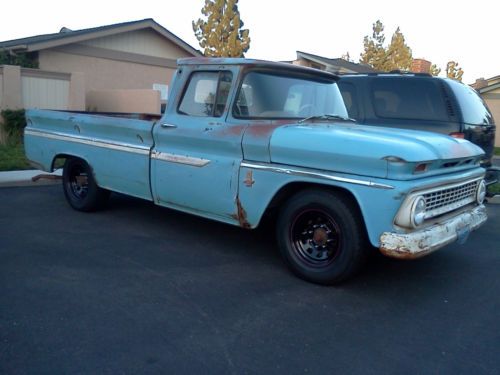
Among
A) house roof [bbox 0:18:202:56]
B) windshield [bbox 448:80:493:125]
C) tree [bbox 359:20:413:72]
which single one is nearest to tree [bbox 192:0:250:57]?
house roof [bbox 0:18:202:56]

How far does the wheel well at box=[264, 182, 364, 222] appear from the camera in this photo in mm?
4203

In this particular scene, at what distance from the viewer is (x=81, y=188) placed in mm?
6828

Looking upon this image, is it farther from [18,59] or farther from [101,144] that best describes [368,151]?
[18,59]

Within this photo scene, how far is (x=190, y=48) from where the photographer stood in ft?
64.5

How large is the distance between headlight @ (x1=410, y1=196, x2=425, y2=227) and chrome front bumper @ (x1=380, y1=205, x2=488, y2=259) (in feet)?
0.33

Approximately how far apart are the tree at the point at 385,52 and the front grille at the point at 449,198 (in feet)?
96.7

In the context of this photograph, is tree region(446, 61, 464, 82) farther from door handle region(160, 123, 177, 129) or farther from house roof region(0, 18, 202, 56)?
door handle region(160, 123, 177, 129)

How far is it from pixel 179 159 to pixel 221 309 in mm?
1917

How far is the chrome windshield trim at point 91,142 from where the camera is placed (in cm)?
563

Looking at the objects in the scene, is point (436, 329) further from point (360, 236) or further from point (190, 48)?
point (190, 48)

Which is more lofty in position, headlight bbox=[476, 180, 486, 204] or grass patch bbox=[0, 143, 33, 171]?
headlight bbox=[476, 180, 486, 204]

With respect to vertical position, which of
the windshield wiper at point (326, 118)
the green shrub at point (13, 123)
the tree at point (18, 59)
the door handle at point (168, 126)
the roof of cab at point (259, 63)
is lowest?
the green shrub at point (13, 123)

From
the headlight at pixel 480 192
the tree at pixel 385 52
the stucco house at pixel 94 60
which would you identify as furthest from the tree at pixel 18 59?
the tree at pixel 385 52

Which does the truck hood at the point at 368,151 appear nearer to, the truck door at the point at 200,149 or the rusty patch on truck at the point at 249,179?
the rusty patch on truck at the point at 249,179
